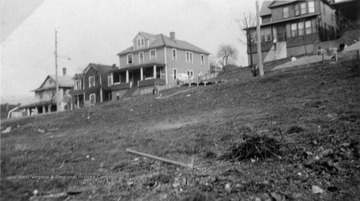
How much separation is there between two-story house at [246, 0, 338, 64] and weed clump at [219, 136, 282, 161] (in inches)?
965

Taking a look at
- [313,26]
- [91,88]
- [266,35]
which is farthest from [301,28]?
[91,88]

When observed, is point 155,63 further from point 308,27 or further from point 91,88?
point 308,27

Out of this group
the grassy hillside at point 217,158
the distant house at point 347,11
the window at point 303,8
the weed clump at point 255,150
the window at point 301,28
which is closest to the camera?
the grassy hillside at point 217,158

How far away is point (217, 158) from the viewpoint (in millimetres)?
5387

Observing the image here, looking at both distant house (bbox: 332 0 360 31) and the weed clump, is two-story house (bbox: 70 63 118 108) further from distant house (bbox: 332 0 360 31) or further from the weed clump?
distant house (bbox: 332 0 360 31)

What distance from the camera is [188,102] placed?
1389 centimetres

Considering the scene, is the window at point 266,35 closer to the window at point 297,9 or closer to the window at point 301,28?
the window at point 301,28

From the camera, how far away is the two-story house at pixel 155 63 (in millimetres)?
16266

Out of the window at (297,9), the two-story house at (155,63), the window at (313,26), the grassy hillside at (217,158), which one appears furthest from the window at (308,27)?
the grassy hillside at (217,158)

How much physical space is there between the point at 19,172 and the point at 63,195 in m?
1.23

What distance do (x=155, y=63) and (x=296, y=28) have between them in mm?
19432

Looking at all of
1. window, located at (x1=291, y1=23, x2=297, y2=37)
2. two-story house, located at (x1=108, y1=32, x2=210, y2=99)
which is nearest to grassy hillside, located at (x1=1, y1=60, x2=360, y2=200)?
two-story house, located at (x1=108, y1=32, x2=210, y2=99)

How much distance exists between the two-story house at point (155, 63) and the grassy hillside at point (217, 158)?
255 inches

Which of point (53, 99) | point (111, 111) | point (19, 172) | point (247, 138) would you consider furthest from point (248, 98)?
point (53, 99)
